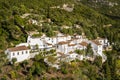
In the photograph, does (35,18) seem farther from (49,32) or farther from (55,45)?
(55,45)

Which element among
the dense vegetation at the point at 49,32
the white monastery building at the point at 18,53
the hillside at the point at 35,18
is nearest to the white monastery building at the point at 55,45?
the white monastery building at the point at 18,53

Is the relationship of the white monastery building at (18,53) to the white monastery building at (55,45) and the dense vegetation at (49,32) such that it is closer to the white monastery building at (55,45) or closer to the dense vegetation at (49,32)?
the white monastery building at (55,45)

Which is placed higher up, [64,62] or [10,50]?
[10,50]

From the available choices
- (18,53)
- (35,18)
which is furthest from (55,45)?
(35,18)

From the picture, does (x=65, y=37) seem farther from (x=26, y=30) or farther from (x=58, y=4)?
(x=58, y=4)

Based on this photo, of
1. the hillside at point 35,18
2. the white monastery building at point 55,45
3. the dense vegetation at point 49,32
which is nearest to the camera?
the dense vegetation at point 49,32

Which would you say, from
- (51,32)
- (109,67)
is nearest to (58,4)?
(51,32)

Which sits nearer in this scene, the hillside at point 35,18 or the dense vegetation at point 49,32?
the dense vegetation at point 49,32

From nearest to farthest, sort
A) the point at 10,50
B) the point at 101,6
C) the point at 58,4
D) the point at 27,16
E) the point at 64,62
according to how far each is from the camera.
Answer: the point at 10,50, the point at 64,62, the point at 27,16, the point at 58,4, the point at 101,6

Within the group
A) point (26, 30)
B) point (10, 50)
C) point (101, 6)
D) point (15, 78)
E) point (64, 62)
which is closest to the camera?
point (15, 78)
